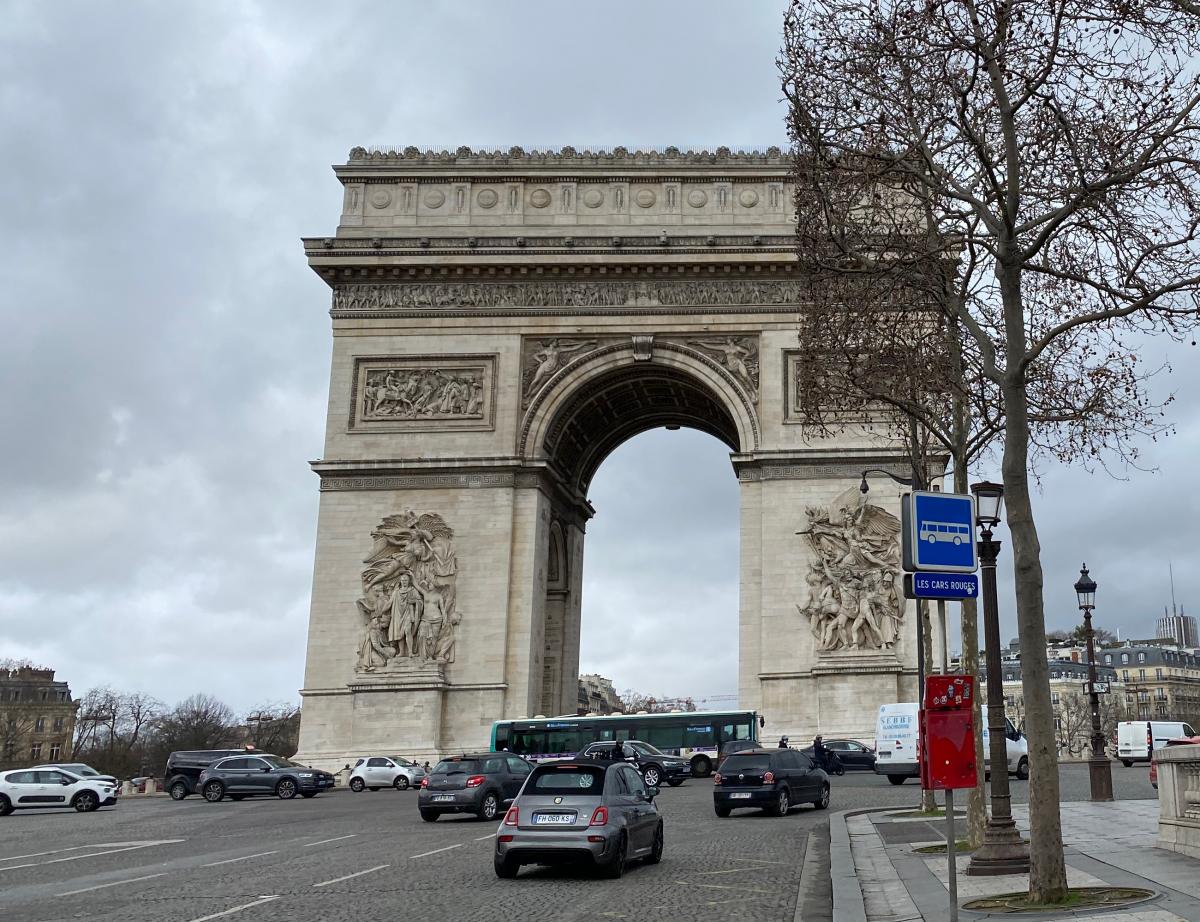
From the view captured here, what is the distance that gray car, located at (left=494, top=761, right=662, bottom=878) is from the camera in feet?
42.8

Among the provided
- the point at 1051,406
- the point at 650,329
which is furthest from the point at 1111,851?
the point at 650,329

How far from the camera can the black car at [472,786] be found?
22.4 metres

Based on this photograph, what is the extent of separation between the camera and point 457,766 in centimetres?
2330

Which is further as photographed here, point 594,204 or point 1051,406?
point 594,204

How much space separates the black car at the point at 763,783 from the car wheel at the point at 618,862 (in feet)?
29.6

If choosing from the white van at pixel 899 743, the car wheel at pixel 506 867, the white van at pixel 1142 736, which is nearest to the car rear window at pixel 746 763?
the car wheel at pixel 506 867

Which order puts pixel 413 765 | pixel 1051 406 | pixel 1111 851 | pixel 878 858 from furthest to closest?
pixel 413 765 < pixel 1051 406 < pixel 878 858 < pixel 1111 851

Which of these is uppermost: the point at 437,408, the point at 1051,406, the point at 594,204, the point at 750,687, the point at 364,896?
the point at 594,204

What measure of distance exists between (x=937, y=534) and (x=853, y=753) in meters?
28.5

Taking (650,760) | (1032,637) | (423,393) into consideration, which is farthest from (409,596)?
(1032,637)

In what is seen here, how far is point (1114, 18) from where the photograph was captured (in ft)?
37.5

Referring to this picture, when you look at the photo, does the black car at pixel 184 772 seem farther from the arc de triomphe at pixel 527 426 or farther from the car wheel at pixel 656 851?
the car wheel at pixel 656 851

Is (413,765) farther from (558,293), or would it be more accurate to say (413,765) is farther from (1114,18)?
(1114,18)

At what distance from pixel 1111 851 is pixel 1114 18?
8278 millimetres
